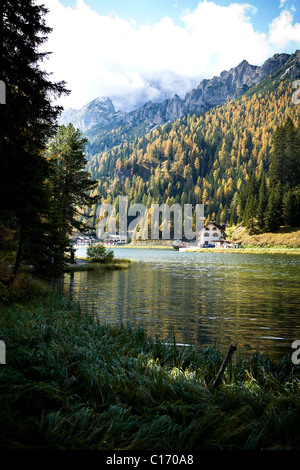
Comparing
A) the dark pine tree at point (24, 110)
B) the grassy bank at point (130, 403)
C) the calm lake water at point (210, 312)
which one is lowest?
the calm lake water at point (210, 312)

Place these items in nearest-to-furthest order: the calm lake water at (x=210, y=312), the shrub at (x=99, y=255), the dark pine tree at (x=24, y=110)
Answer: the dark pine tree at (x=24, y=110)
the calm lake water at (x=210, y=312)
the shrub at (x=99, y=255)

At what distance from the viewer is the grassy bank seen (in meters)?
3.10

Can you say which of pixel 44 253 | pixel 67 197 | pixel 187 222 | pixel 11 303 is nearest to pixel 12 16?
pixel 44 253

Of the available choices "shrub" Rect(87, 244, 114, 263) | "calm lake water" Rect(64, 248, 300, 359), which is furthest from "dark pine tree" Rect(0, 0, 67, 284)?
"shrub" Rect(87, 244, 114, 263)

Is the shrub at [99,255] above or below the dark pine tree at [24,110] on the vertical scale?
below

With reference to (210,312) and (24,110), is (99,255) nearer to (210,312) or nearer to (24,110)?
(210,312)

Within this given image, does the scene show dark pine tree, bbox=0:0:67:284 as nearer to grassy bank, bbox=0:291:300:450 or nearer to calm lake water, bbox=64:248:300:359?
grassy bank, bbox=0:291:300:450

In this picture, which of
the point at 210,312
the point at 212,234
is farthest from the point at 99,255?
the point at 212,234

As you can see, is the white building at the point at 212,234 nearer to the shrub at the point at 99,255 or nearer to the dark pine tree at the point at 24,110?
the shrub at the point at 99,255

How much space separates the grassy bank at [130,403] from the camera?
310cm

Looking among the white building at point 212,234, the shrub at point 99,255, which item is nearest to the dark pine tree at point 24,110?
the shrub at point 99,255

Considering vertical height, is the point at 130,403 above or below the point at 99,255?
above

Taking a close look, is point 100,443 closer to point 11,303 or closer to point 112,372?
point 112,372

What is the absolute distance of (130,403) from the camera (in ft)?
13.5
